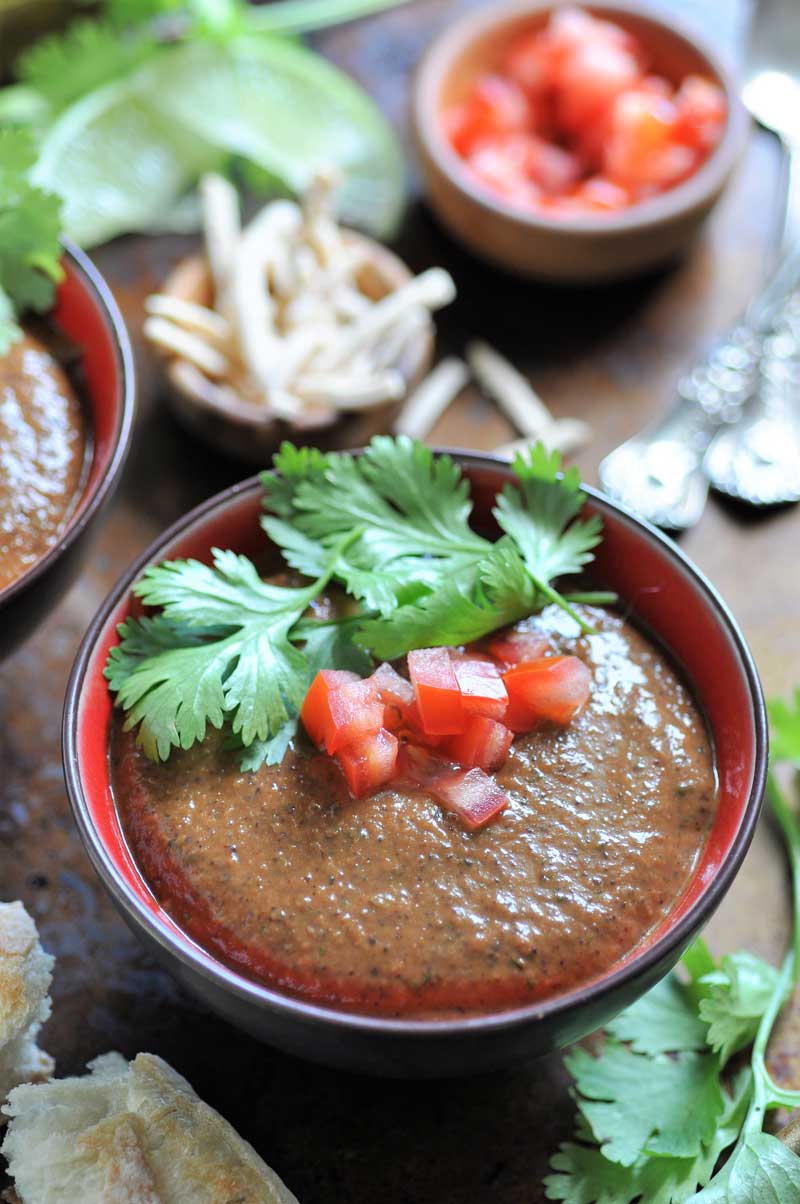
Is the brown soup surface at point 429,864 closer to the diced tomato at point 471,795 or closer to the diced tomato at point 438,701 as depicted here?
the diced tomato at point 471,795

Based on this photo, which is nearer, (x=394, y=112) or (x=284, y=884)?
(x=284, y=884)

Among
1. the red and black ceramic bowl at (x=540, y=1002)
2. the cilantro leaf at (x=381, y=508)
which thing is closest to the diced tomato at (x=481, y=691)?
the cilantro leaf at (x=381, y=508)

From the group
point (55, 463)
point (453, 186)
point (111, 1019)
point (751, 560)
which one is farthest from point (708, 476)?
point (111, 1019)

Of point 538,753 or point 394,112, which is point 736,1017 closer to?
point 538,753

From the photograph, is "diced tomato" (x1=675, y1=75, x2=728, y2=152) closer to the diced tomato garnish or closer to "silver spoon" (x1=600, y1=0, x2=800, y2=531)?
"silver spoon" (x1=600, y1=0, x2=800, y2=531)

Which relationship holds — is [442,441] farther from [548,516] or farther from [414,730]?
[414,730]

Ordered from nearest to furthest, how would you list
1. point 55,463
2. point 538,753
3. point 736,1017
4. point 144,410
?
point 538,753 → point 736,1017 → point 55,463 → point 144,410

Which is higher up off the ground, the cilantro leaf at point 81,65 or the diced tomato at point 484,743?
the cilantro leaf at point 81,65

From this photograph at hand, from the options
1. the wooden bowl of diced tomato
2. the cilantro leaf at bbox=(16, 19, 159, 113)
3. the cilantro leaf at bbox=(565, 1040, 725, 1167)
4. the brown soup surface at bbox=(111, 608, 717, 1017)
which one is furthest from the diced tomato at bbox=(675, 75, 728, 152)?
the cilantro leaf at bbox=(565, 1040, 725, 1167)
